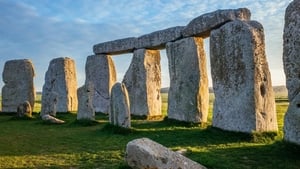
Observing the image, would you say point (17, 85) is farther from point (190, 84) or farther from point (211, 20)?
point (211, 20)

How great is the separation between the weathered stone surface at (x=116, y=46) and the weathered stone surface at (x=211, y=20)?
5.62m

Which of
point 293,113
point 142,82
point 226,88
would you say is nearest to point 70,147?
point 226,88

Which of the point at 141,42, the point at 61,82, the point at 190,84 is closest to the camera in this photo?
the point at 190,84

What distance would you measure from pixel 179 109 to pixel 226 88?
3831 millimetres

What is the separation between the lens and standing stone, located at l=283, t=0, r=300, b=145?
9.02 metres

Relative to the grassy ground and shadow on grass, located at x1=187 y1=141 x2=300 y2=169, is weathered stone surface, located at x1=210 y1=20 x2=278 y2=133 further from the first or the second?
shadow on grass, located at x1=187 y1=141 x2=300 y2=169

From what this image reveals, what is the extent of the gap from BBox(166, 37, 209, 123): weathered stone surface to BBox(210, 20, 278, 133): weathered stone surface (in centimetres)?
253

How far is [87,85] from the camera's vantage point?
18.1 metres

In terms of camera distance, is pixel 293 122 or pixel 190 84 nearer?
pixel 293 122

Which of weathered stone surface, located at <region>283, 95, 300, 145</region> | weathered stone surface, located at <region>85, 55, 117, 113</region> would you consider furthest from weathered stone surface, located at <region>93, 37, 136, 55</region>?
weathered stone surface, located at <region>283, 95, 300, 145</region>

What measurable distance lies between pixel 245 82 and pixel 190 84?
4.04 meters

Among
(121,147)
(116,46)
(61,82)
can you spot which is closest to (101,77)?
(116,46)

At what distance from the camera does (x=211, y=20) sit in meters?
14.5

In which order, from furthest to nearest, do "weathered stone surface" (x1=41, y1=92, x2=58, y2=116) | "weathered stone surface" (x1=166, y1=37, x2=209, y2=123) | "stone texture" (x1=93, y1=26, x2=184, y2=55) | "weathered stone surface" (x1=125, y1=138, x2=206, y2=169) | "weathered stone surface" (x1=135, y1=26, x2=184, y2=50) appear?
"weathered stone surface" (x1=41, y1=92, x2=58, y2=116)
"stone texture" (x1=93, y1=26, x2=184, y2=55)
"weathered stone surface" (x1=135, y1=26, x2=184, y2=50)
"weathered stone surface" (x1=166, y1=37, x2=209, y2=123)
"weathered stone surface" (x1=125, y1=138, x2=206, y2=169)
